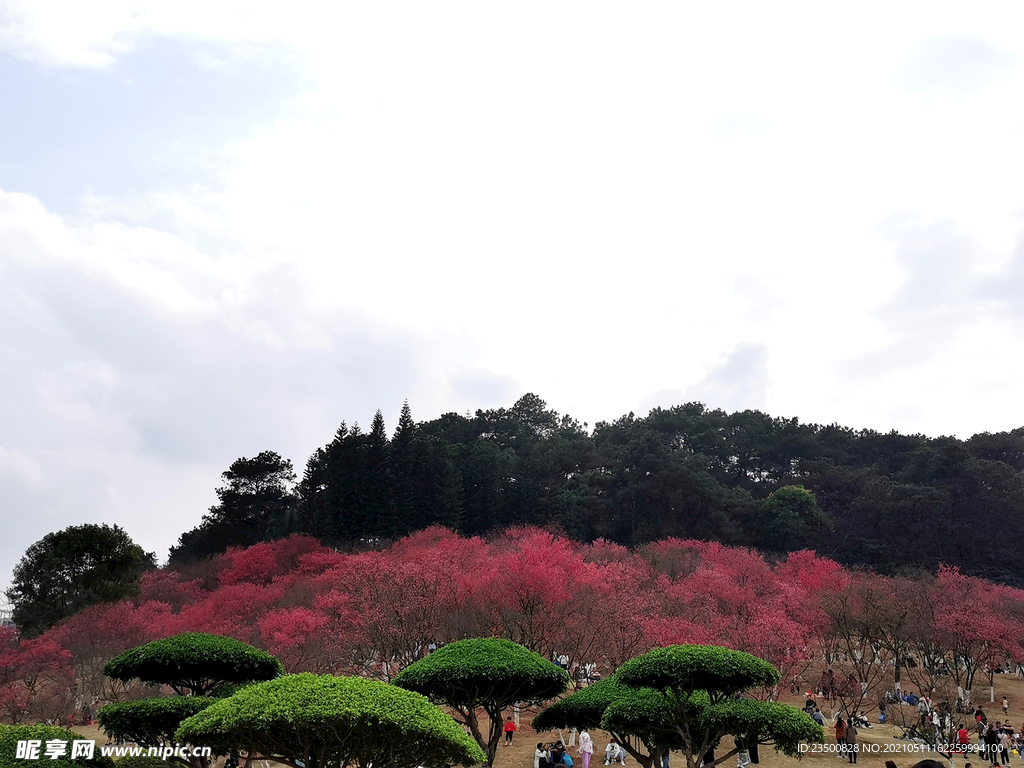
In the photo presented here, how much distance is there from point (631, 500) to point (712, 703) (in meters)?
44.7

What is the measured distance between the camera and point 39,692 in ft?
106

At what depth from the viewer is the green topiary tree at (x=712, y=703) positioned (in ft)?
49.9

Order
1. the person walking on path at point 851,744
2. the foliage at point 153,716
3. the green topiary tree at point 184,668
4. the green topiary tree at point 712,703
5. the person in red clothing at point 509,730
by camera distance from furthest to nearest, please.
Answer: the person in red clothing at point 509,730 < the person walking on path at point 851,744 < the green topiary tree at point 184,668 < the foliage at point 153,716 < the green topiary tree at point 712,703

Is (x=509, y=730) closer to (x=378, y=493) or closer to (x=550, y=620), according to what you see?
(x=550, y=620)

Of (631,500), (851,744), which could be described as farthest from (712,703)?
(631,500)

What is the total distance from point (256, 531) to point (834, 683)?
4361 cm

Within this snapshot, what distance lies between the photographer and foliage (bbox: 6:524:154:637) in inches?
1578

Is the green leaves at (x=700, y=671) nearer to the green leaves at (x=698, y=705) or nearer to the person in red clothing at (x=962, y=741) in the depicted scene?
the green leaves at (x=698, y=705)

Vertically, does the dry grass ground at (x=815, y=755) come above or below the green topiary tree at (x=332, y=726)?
below

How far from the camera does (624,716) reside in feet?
52.0

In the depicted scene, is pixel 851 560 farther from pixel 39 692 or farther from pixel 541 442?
pixel 39 692

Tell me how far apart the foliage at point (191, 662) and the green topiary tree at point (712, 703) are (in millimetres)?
8111

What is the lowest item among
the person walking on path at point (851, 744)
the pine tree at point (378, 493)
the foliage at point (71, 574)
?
the person walking on path at point (851, 744)

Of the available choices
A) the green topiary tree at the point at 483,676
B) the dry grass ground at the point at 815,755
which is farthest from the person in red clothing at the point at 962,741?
the green topiary tree at the point at 483,676
